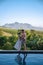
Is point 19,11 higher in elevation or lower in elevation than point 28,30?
higher

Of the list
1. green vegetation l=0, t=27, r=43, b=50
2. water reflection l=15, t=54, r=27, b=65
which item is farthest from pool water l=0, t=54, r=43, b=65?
green vegetation l=0, t=27, r=43, b=50

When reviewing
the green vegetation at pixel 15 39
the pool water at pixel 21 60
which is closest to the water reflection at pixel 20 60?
the pool water at pixel 21 60

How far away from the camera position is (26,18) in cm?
1334

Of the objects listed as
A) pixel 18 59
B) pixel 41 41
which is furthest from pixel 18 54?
pixel 41 41

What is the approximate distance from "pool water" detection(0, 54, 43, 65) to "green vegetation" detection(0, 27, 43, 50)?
8.05 feet

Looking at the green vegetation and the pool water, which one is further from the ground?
the green vegetation

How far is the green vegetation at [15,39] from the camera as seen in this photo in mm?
12133

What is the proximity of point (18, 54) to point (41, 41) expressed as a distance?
11.1 ft

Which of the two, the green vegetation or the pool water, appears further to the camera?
the green vegetation

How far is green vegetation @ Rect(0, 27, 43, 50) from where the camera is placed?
12133 mm

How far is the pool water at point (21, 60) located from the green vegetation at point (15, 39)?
8.05 feet

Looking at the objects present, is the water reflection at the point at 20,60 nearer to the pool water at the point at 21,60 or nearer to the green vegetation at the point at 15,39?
the pool water at the point at 21,60

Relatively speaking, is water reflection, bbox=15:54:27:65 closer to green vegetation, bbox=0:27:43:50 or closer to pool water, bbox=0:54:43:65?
pool water, bbox=0:54:43:65

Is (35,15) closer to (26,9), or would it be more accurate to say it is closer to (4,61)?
(26,9)
